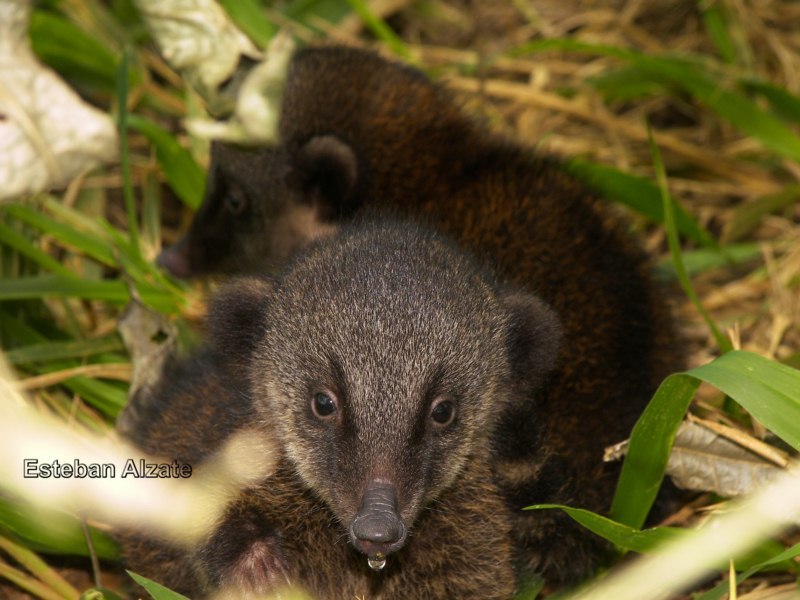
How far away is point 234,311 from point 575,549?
1.60 metres

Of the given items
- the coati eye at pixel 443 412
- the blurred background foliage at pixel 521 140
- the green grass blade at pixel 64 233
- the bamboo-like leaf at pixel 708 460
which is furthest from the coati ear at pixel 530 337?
the green grass blade at pixel 64 233

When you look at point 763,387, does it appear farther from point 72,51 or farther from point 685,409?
point 72,51

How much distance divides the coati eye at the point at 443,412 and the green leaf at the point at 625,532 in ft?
1.35

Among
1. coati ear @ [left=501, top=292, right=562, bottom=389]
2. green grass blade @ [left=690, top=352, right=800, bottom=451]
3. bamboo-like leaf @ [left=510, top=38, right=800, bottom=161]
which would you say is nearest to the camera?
green grass blade @ [left=690, top=352, right=800, bottom=451]

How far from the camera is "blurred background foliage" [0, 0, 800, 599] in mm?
5453

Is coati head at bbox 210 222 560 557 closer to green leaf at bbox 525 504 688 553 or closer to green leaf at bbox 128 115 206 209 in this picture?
green leaf at bbox 525 504 688 553

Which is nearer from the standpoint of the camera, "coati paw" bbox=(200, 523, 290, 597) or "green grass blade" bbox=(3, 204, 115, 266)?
"coati paw" bbox=(200, 523, 290, 597)

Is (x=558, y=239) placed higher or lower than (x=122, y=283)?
higher

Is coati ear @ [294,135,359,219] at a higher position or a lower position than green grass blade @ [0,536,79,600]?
higher

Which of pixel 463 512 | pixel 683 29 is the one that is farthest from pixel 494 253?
pixel 683 29

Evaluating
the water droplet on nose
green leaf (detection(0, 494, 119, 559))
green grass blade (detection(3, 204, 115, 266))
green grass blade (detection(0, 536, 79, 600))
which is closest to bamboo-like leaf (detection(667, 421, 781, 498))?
the water droplet on nose

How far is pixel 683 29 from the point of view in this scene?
799 centimetres

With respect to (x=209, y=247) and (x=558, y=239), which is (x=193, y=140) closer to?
(x=209, y=247)

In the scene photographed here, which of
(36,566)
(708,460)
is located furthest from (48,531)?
(708,460)
